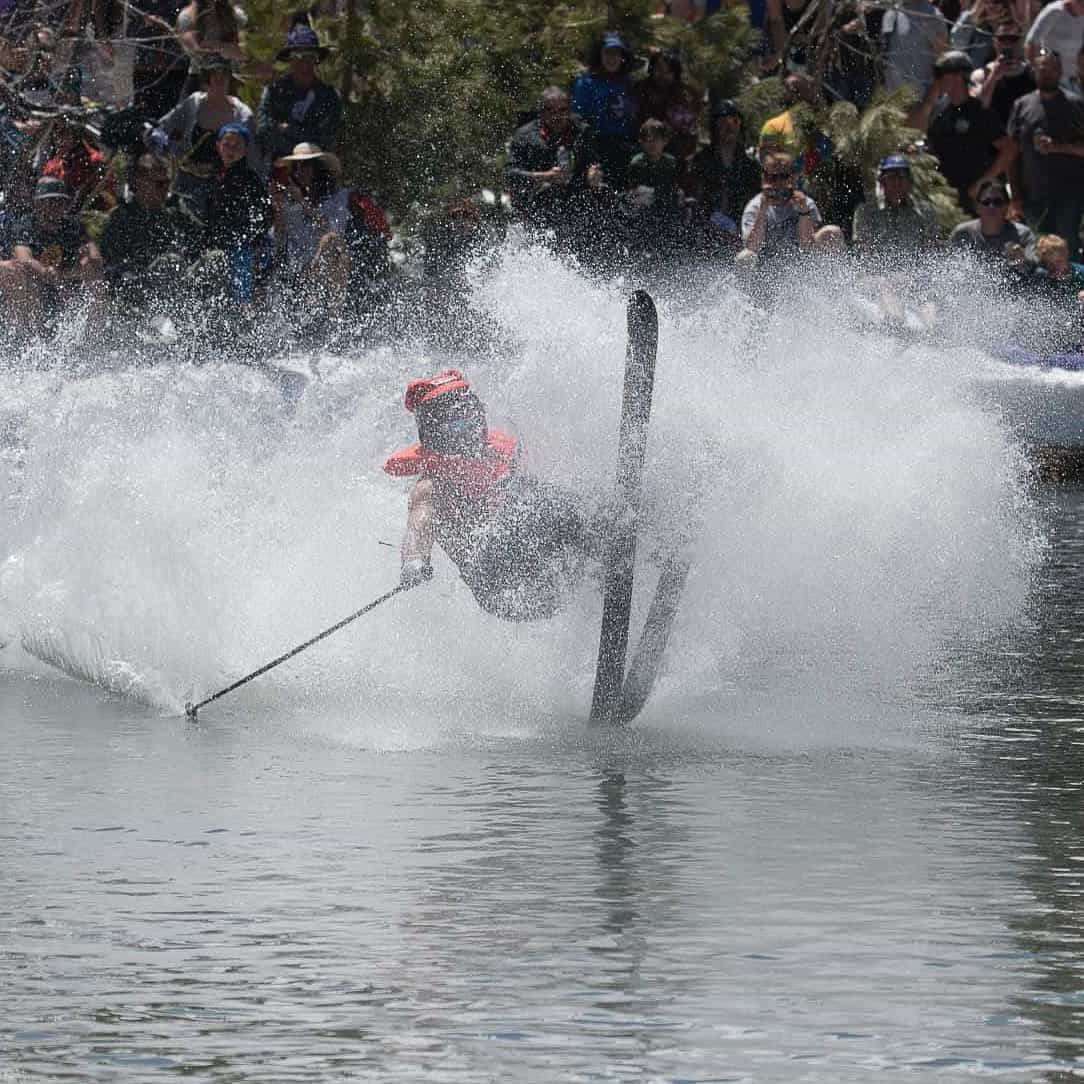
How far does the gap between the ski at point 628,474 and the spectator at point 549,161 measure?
5.87 metres

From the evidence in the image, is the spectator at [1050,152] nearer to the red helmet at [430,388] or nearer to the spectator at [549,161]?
the spectator at [549,161]

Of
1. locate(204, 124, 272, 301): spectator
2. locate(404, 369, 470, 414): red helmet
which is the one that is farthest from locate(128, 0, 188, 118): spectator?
locate(404, 369, 470, 414): red helmet

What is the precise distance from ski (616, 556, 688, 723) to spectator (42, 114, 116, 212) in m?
6.73

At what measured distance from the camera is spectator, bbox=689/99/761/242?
17.5 meters

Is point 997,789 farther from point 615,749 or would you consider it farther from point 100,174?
point 100,174

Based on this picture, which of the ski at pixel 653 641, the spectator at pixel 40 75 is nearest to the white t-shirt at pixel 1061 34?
the spectator at pixel 40 75

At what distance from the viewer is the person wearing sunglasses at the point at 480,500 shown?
11359 millimetres

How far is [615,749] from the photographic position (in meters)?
9.98

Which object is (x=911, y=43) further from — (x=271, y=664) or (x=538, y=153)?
(x=271, y=664)

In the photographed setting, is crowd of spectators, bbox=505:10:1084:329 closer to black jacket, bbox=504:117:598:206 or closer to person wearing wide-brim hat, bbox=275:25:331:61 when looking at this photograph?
black jacket, bbox=504:117:598:206

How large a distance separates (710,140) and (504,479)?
6877 mm

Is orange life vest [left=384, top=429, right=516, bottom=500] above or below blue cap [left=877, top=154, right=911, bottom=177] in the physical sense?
below

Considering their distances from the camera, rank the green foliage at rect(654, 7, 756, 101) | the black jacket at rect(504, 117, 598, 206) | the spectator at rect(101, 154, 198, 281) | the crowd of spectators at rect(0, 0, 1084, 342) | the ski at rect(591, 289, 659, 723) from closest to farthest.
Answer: the ski at rect(591, 289, 659, 723) < the spectator at rect(101, 154, 198, 281) < the crowd of spectators at rect(0, 0, 1084, 342) < the black jacket at rect(504, 117, 598, 206) < the green foliage at rect(654, 7, 756, 101)

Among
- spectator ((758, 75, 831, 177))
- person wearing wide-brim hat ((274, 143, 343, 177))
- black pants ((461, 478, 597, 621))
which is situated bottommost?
black pants ((461, 478, 597, 621))
